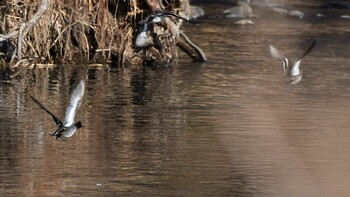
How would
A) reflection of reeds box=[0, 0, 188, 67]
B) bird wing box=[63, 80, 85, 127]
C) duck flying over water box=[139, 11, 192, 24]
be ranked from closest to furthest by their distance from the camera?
1. bird wing box=[63, 80, 85, 127]
2. duck flying over water box=[139, 11, 192, 24]
3. reflection of reeds box=[0, 0, 188, 67]

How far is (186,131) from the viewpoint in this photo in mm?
14234

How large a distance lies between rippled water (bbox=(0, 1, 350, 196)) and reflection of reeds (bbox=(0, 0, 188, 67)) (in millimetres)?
398

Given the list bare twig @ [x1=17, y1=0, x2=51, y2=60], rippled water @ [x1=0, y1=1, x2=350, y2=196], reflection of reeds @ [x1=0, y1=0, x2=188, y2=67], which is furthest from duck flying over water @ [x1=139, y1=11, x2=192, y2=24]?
bare twig @ [x1=17, y1=0, x2=51, y2=60]

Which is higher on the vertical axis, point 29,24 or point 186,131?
point 29,24

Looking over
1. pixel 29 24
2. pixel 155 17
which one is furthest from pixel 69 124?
pixel 155 17

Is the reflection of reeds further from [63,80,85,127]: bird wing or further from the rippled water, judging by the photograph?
[63,80,85,127]: bird wing

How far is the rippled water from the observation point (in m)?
11.3

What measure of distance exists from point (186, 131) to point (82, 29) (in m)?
6.09

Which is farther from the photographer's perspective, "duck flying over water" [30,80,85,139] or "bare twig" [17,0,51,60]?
"bare twig" [17,0,51,60]

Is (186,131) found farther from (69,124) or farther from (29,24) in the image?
(29,24)

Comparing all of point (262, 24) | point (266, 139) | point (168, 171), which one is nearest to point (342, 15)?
point (262, 24)

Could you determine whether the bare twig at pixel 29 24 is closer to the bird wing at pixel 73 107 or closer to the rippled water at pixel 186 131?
the rippled water at pixel 186 131

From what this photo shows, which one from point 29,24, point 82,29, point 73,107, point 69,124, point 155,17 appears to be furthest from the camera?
point 82,29

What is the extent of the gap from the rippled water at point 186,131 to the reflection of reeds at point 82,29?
0.40m
